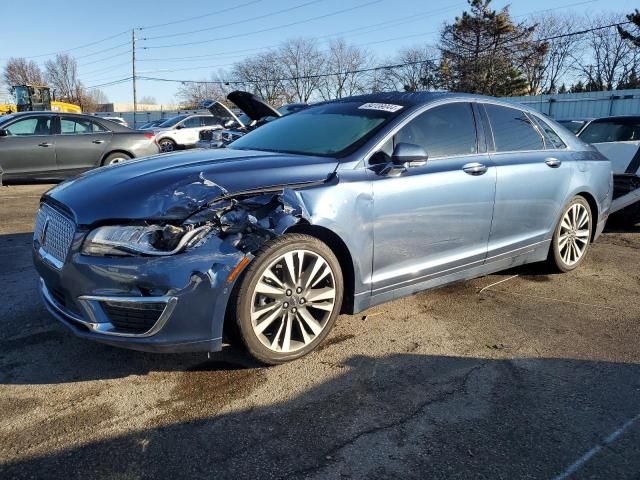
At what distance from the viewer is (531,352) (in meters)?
3.30

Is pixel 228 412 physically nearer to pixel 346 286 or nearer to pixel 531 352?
pixel 346 286

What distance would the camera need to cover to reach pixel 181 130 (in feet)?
56.6

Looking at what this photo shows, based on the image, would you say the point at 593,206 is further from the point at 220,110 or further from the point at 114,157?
the point at 114,157

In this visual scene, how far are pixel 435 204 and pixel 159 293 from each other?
196 centimetres

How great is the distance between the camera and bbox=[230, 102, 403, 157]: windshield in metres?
3.57

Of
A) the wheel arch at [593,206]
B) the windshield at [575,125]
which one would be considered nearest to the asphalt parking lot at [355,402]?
the wheel arch at [593,206]

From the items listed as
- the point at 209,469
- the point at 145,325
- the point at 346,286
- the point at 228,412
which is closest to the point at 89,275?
the point at 145,325

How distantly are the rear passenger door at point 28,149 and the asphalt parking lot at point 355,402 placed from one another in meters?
6.79

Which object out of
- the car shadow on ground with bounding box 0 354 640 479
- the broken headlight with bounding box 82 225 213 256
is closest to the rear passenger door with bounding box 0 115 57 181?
the broken headlight with bounding box 82 225 213 256

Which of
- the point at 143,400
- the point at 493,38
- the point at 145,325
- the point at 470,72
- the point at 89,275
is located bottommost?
the point at 143,400

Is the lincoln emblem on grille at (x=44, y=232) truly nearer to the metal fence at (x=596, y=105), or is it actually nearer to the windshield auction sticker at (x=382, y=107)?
the windshield auction sticker at (x=382, y=107)

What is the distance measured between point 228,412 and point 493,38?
5002 centimetres

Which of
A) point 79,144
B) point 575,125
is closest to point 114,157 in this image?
point 79,144

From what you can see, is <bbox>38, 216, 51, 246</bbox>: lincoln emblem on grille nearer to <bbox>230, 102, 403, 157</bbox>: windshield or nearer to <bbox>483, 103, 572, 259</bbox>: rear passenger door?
<bbox>230, 102, 403, 157</bbox>: windshield
